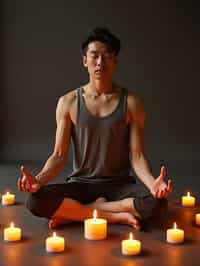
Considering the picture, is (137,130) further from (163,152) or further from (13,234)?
(163,152)

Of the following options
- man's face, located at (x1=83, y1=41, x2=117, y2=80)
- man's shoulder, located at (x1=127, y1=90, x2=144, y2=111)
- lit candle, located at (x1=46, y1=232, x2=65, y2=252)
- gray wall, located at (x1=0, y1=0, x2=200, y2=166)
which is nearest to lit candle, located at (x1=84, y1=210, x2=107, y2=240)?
lit candle, located at (x1=46, y1=232, x2=65, y2=252)

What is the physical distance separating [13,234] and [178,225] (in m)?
0.88

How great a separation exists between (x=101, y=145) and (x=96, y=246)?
2.18 feet

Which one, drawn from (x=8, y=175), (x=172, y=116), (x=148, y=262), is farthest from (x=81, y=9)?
(x=148, y=262)

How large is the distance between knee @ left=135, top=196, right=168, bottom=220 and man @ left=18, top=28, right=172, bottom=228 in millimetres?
54

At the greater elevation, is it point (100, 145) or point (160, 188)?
point (100, 145)

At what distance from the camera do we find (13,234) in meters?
2.47

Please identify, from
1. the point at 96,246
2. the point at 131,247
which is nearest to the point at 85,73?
the point at 96,246

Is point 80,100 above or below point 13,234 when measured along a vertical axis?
above

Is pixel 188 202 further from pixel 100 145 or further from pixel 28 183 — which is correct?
pixel 28 183

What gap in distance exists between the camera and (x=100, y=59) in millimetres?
2822

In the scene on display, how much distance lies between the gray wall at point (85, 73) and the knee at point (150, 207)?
101 inches

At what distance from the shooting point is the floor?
7.25 feet

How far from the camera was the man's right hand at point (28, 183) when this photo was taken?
2.52 meters
